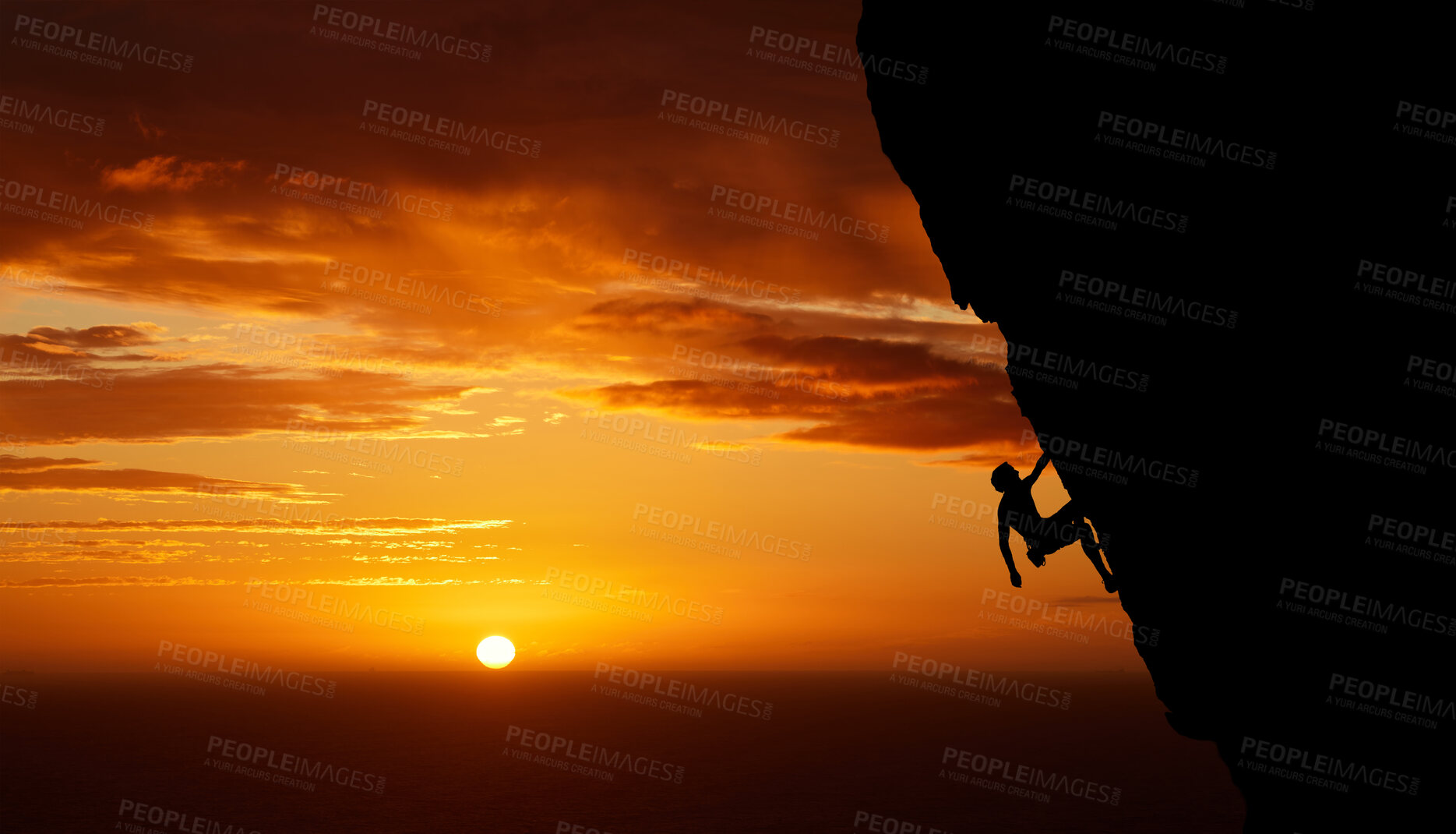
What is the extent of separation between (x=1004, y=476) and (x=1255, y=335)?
10.1 feet

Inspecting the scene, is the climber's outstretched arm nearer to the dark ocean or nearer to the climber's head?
the climber's head

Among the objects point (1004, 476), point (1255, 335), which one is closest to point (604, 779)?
point (1004, 476)

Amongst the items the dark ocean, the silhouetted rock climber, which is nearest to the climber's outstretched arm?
the silhouetted rock climber

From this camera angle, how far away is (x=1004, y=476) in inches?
318

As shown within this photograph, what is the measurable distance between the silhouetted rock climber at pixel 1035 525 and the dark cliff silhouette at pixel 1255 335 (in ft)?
0.75

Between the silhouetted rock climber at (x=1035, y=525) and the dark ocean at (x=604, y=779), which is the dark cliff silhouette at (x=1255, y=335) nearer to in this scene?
the silhouetted rock climber at (x=1035, y=525)

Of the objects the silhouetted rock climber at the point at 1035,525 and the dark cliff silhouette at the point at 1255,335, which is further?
the silhouetted rock climber at the point at 1035,525

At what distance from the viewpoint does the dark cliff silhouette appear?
4723 millimetres

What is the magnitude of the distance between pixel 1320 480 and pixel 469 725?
206 m

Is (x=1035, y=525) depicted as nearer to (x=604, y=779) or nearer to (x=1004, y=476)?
(x=1004, y=476)

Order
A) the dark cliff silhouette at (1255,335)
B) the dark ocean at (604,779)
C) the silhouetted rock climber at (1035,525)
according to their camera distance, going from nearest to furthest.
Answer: the dark cliff silhouette at (1255,335) < the silhouetted rock climber at (1035,525) < the dark ocean at (604,779)

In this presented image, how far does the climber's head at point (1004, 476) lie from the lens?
8.04m

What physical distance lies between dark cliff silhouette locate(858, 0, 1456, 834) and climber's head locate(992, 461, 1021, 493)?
758 mm

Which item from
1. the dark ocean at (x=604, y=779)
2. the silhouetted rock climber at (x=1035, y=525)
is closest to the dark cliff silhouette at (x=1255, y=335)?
the silhouetted rock climber at (x=1035, y=525)
